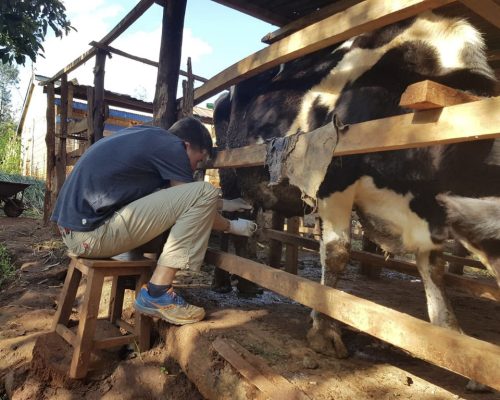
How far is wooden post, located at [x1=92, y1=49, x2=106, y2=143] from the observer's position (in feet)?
18.2

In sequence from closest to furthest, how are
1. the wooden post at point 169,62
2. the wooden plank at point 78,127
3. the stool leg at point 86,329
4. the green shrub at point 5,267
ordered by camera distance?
the stool leg at point 86,329 < the wooden post at point 169,62 < the green shrub at point 5,267 < the wooden plank at point 78,127

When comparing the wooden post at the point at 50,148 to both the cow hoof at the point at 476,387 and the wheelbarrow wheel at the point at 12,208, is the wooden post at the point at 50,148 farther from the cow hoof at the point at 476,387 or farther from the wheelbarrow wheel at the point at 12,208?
the cow hoof at the point at 476,387

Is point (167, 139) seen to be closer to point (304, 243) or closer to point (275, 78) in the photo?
point (275, 78)

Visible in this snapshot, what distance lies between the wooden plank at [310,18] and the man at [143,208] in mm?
2329

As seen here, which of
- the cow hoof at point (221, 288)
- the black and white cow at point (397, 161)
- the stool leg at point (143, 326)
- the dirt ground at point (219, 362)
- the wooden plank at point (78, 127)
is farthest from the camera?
the wooden plank at point (78, 127)

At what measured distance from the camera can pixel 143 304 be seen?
2.70 metres

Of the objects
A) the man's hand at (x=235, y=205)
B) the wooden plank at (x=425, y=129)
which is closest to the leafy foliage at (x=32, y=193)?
the man's hand at (x=235, y=205)

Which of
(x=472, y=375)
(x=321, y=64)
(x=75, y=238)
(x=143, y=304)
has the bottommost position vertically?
(x=143, y=304)

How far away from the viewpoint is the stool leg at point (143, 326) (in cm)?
286

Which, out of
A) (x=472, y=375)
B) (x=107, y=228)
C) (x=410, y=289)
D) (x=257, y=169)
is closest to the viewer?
(x=472, y=375)

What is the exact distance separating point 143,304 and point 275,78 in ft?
7.78

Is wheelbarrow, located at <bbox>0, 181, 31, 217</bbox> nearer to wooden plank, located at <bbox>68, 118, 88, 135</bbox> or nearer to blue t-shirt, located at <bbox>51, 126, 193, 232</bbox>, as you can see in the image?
wooden plank, located at <bbox>68, 118, 88, 135</bbox>

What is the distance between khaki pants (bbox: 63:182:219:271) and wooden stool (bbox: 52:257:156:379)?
0.11 metres

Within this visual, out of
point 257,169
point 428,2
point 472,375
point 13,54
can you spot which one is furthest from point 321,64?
point 13,54
